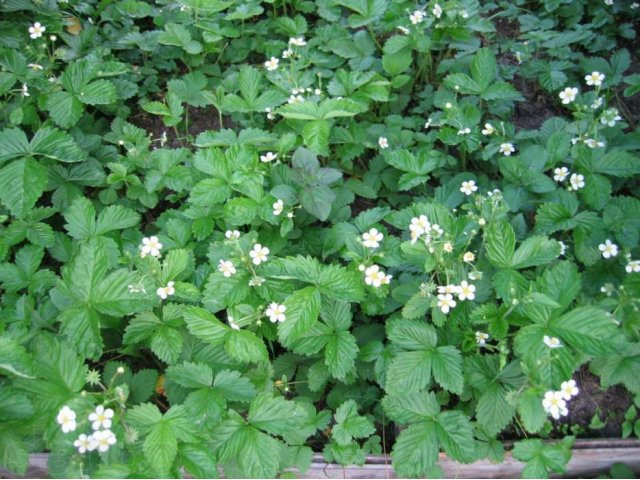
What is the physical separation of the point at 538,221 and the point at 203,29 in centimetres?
199

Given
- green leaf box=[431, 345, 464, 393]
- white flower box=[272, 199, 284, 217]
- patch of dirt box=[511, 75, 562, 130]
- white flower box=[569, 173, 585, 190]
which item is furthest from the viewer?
patch of dirt box=[511, 75, 562, 130]

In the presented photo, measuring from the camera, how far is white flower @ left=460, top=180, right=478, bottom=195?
260 centimetres

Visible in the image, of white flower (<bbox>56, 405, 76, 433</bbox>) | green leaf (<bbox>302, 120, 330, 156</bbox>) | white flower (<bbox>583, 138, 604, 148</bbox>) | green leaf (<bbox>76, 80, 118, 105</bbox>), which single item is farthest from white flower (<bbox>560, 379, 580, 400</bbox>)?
green leaf (<bbox>76, 80, 118, 105</bbox>)

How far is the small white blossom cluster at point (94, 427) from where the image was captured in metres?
1.79

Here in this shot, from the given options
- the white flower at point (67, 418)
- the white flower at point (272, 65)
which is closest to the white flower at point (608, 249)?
the white flower at point (272, 65)

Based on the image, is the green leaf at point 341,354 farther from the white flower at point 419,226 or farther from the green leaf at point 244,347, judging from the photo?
the white flower at point 419,226

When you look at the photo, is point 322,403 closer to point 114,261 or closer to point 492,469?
point 492,469

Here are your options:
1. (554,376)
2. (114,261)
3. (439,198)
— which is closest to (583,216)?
(439,198)

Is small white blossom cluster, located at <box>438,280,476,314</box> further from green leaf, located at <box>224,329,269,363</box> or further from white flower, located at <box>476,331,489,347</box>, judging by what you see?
green leaf, located at <box>224,329,269,363</box>

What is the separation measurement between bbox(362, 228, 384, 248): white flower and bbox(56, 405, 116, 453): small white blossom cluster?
3.47ft

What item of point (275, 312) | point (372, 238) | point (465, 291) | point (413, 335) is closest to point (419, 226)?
point (372, 238)

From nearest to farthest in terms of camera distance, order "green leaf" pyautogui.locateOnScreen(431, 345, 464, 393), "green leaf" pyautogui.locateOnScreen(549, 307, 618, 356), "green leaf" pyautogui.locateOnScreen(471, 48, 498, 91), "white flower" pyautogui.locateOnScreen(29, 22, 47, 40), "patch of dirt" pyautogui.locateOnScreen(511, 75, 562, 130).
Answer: "green leaf" pyautogui.locateOnScreen(549, 307, 618, 356)
"green leaf" pyautogui.locateOnScreen(431, 345, 464, 393)
"green leaf" pyautogui.locateOnScreen(471, 48, 498, 91)
"white flower" pyautogui.locateOnScreen(29, 22, 47, 40)
"patch of dirt" pyautogui.locateOnScreen(511, 75, 562, 130)

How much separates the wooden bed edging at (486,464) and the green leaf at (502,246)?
720 millimetres

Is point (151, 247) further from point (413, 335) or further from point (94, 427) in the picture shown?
point (413, 335)
